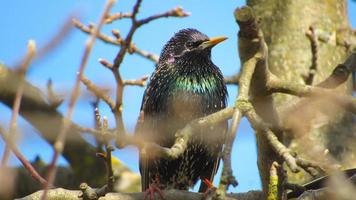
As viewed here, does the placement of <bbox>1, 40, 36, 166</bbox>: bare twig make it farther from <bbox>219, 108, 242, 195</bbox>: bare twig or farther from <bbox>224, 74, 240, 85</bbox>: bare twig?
<bbox>224, 74, 240, 85</bbox>: bare twig

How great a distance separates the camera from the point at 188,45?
234 inches

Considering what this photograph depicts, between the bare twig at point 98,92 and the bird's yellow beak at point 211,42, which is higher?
the bird's yellow beak at point 211,42

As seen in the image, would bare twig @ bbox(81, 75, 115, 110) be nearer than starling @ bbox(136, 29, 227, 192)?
Yes

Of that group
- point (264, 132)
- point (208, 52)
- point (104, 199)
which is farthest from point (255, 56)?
point (208, 52)

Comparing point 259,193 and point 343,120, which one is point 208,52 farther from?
point 259,193

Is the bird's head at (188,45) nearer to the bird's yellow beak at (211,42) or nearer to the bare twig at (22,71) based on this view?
the bird's yellow beak at (211,42)

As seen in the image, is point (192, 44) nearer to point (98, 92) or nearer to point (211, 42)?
point (211, 42)

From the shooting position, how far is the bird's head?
5.83m

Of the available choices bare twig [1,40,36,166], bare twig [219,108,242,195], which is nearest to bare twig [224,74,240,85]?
bare twig [219,108,242,195]

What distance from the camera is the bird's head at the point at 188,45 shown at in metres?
5.83

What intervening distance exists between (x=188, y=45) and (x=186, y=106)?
86 centimetres

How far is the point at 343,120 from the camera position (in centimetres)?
520

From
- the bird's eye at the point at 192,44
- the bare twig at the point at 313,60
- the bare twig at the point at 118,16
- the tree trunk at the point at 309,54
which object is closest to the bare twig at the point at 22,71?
the bare twig at the point at 118,16

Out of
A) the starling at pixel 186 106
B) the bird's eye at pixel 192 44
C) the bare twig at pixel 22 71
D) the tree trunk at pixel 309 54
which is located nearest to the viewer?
the bare twig at pixel 22 71
